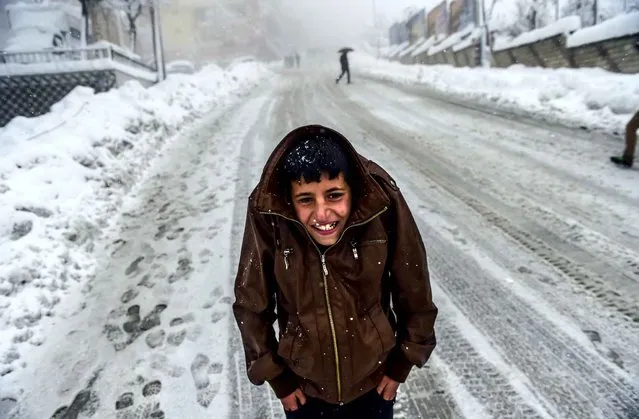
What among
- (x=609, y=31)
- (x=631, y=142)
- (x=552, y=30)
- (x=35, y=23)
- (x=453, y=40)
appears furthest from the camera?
(x=453, y=40)

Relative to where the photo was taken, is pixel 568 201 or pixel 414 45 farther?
pixel 414 45

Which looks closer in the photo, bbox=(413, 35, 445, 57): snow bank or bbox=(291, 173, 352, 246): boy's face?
bbox=(291, 173, 352, 246): boy's face

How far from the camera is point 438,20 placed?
101ft

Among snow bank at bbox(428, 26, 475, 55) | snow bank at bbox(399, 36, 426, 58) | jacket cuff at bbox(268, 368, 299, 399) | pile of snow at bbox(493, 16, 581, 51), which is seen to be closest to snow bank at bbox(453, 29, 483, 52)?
snow bank at bbox(428, 26, 475, 55)

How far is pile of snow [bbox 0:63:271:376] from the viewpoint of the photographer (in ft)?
11.4

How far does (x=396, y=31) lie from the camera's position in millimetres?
45469

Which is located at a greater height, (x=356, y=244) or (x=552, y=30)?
(x=552, y=30)

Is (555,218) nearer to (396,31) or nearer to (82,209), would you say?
(82,209)

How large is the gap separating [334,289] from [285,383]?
41cm

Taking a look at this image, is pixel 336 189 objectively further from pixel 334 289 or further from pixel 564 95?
pixel 564 95

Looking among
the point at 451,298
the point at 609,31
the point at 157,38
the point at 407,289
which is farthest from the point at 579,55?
the point at 157,38

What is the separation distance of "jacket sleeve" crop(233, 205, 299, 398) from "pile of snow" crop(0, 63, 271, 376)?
93.7 inches

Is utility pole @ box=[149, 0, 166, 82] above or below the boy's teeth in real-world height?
above

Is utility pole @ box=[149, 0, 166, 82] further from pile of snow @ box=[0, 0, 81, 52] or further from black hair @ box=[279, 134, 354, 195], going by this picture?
black hair @ box=[279, 134, 354, 195]
